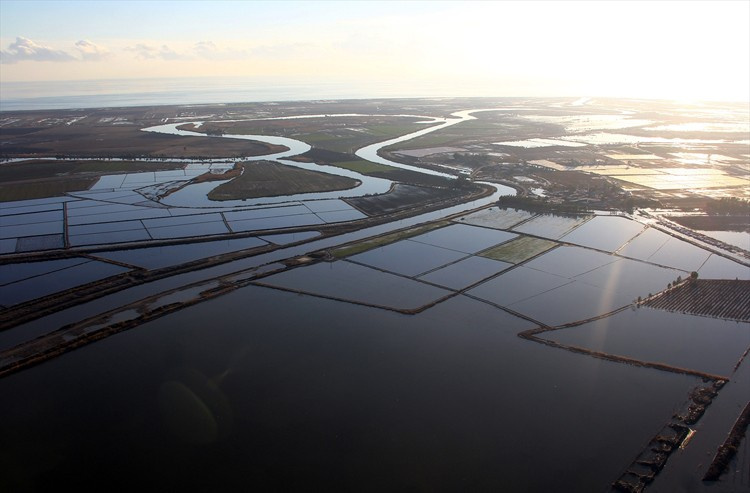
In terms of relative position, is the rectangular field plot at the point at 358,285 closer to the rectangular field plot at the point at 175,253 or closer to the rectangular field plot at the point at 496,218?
the rectangular field plot at the point at 175,253

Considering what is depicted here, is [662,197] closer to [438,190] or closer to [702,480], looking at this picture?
[438,190]

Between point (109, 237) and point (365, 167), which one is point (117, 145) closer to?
point (365, 167)

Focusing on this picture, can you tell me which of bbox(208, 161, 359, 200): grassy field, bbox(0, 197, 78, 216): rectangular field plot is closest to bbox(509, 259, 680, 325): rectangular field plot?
bbox(208, 161, 359, 200): grassy field

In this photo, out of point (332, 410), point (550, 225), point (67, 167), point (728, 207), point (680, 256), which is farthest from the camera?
point (67, 167)

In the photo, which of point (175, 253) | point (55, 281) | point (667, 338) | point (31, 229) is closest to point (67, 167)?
point (31, 229)

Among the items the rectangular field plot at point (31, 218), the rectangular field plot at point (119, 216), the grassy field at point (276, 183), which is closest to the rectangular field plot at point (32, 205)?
the rectangular field plot at point (31, 218)

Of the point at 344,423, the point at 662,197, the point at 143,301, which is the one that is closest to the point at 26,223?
the point at 143,301
